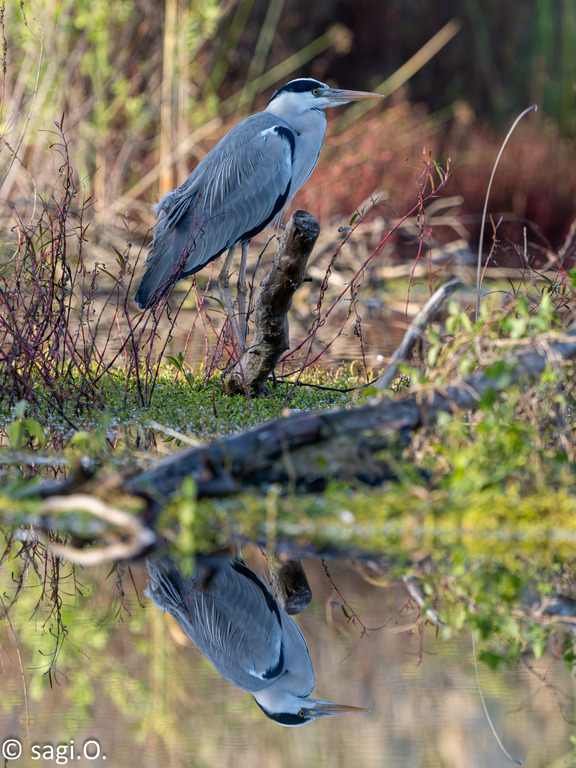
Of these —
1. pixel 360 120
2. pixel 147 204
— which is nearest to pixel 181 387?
pixel 147 204

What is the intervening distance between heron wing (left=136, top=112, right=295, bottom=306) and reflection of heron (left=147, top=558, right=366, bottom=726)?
2.67 meters

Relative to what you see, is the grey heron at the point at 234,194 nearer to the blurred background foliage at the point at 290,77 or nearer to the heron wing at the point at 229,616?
the blurred background foliage at the point at 290,77

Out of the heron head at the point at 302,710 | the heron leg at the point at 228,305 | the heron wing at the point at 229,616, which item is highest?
the heron leg at the point at 228,305

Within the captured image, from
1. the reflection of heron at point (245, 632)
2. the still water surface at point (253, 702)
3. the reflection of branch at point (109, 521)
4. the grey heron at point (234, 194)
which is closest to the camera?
the still water surface at point (253, 702)

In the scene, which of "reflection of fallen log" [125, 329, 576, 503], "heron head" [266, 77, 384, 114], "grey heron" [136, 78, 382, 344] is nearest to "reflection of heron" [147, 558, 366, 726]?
"reflection of fallen log" [125, 329, 576, 503]

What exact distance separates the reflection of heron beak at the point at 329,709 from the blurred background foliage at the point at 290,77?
9.29ft

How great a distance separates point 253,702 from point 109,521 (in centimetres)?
74

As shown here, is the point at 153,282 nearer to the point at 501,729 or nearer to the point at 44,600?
the point at 44,600

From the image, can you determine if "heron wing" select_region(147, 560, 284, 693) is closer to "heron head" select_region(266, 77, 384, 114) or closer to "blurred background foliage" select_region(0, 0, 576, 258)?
"blurred background foliage" select_region(0, 0, 576, 258)

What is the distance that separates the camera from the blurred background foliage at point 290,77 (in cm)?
825

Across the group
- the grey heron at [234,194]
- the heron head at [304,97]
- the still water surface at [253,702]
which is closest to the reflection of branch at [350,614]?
the still water surface at [253,702]

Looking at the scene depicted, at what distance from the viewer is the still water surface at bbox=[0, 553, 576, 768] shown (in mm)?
1916

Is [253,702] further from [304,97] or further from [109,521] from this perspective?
[304,97]

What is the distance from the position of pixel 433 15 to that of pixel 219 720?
14.9 metres
